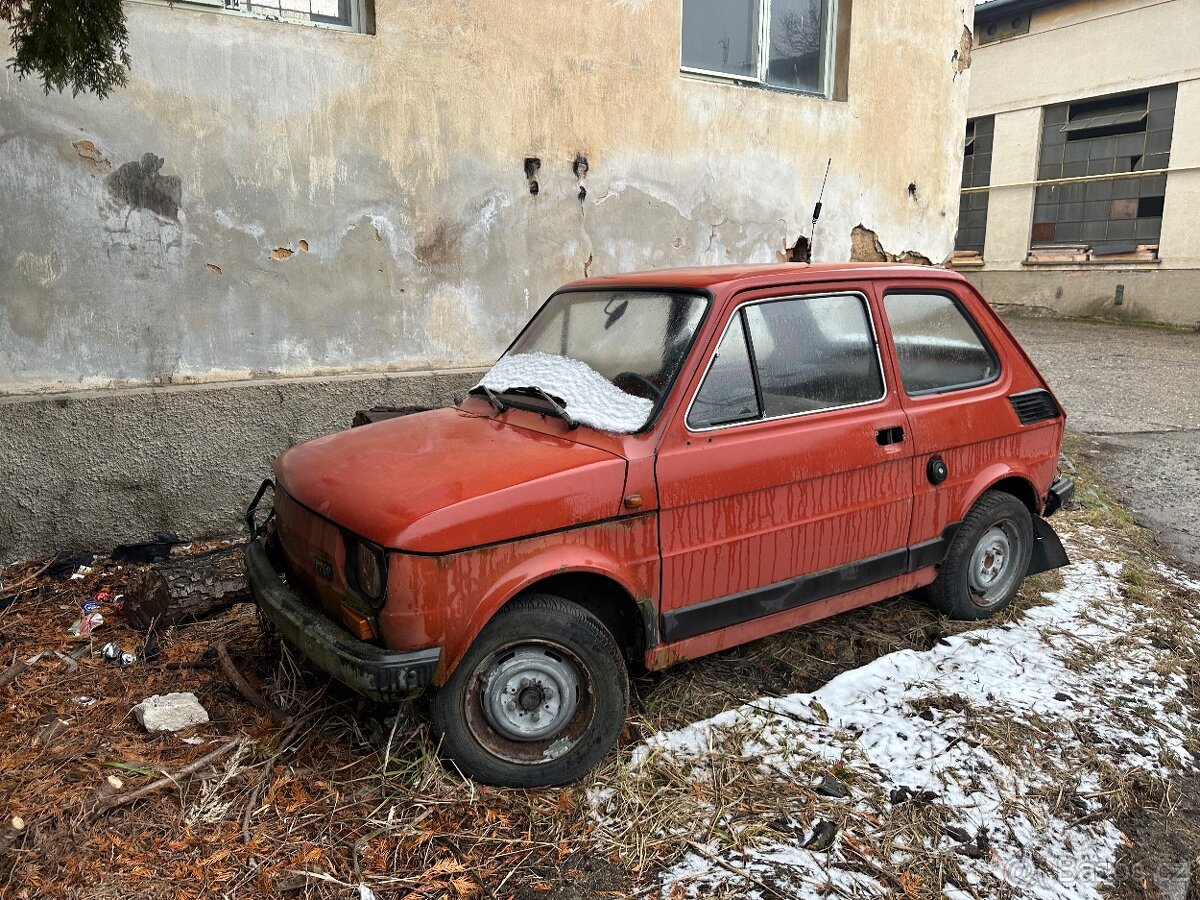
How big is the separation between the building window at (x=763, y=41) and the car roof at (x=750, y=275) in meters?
3.71

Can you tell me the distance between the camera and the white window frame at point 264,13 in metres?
4.96

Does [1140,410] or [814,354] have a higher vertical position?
[814,354]

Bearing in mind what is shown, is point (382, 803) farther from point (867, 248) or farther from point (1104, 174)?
point (1104, 174)

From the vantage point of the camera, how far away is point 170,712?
3.27 m

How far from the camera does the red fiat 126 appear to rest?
276 cm

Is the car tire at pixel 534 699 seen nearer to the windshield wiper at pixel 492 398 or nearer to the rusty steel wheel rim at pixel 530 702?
the rusty steel wheel rim at pixel 530 702

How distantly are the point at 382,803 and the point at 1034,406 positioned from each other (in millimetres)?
3414

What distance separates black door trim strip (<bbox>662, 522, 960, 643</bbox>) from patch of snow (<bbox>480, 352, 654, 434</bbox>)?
74 cm

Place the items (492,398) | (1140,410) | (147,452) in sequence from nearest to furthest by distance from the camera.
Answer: (492,398), (147,452), (1140,410)

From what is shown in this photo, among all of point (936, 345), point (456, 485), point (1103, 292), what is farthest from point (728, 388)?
point (1103, 292)

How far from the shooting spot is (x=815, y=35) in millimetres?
7523

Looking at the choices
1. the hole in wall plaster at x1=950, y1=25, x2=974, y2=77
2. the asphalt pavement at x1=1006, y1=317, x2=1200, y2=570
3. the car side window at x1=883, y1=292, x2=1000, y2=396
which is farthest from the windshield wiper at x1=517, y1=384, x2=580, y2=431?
the hole in wall plaster at x1=950, y1=25, x2=974, y2=77

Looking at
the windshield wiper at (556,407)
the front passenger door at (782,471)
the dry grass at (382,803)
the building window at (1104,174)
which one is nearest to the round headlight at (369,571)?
the dry grass at (382,803)

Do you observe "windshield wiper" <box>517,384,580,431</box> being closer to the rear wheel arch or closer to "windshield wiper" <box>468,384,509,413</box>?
"windshield wiper" <box>468,384,509,413</box>
